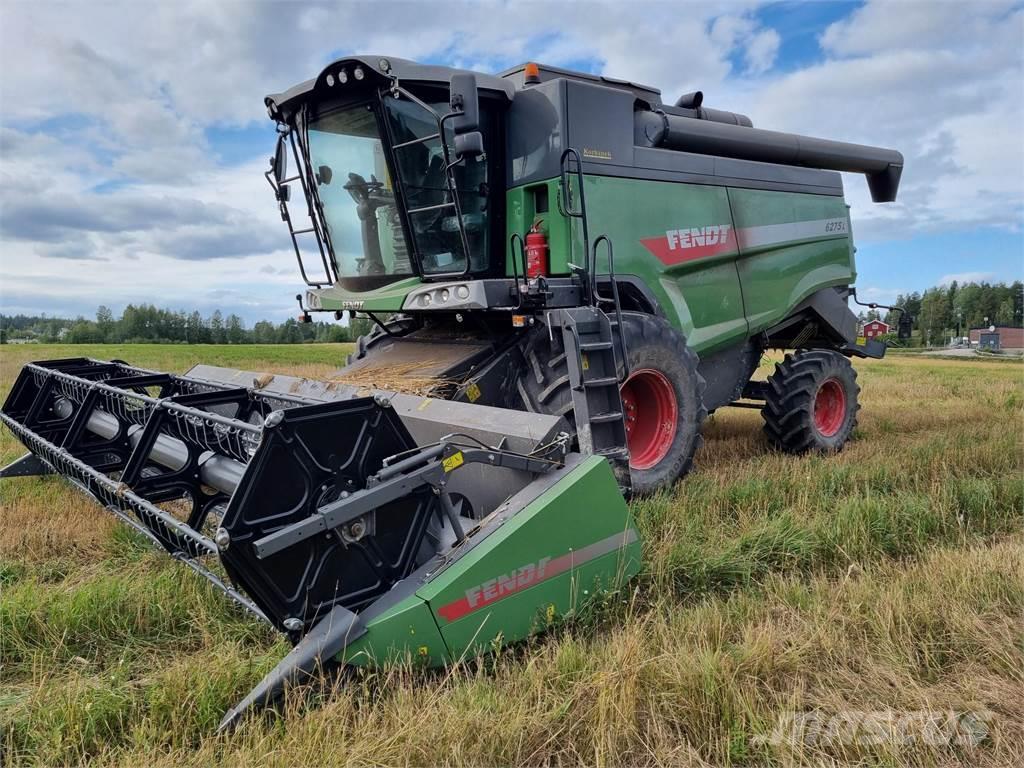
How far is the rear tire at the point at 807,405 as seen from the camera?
584 cm

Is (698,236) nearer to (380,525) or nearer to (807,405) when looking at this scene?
(807,405)

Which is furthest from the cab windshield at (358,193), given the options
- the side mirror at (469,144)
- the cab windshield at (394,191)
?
the side mirror at (469,144)

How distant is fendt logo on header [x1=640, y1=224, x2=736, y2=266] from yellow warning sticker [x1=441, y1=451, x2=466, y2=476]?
2659mm

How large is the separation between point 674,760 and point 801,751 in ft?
1.06

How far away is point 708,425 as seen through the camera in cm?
741

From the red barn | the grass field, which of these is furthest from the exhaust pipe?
the grass field

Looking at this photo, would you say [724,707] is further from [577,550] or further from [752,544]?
[752,544]

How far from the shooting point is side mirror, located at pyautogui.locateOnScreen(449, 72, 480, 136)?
12.3 ft

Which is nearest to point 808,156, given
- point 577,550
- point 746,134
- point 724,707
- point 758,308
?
point 746,134

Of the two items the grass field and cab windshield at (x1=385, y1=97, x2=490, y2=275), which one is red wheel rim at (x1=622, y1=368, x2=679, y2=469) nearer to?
the grass field

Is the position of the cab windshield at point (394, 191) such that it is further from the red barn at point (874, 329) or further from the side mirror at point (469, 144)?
the red barn at point (874, 329)

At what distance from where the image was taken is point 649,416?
4586 mm

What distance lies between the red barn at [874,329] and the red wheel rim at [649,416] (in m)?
3.18

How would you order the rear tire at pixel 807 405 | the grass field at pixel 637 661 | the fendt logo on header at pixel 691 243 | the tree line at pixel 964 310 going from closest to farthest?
1. the grass field at pixel 637 661
2. the fendt logo on header at pixel 691 243
3. the rear tire at pixel 807 405
4. the tree line at pixel 964 310
